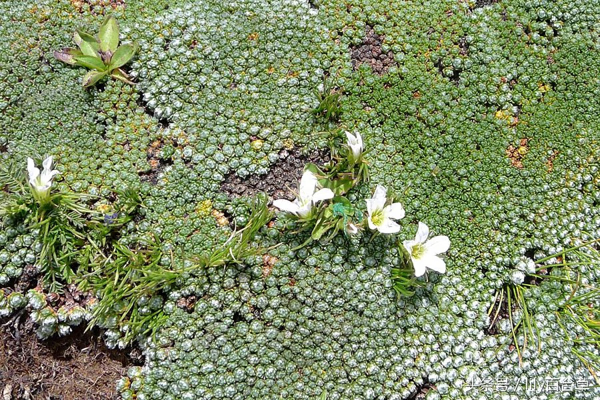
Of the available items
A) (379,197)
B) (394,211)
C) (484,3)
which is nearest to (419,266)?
(394,211)

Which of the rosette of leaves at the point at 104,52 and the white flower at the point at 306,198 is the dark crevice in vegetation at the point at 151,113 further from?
the white flower at the point at 306,198

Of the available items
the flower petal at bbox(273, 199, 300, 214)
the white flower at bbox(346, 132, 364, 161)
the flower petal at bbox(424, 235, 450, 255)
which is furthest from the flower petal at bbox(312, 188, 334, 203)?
the flower petal at bbox(424, 235, 450, 255)

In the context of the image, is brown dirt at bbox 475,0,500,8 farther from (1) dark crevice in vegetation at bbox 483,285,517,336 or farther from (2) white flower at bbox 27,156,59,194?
(2) white flower at bbox 27,156,59,194

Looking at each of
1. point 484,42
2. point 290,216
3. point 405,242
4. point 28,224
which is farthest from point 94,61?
point 484,42

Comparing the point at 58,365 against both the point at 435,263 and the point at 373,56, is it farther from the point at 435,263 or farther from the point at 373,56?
the point at 373,56

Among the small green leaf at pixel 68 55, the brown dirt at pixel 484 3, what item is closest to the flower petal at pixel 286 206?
the small green leaf at pixel 68 55

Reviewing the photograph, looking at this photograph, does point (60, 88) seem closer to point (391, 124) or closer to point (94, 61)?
point (94, 61)
